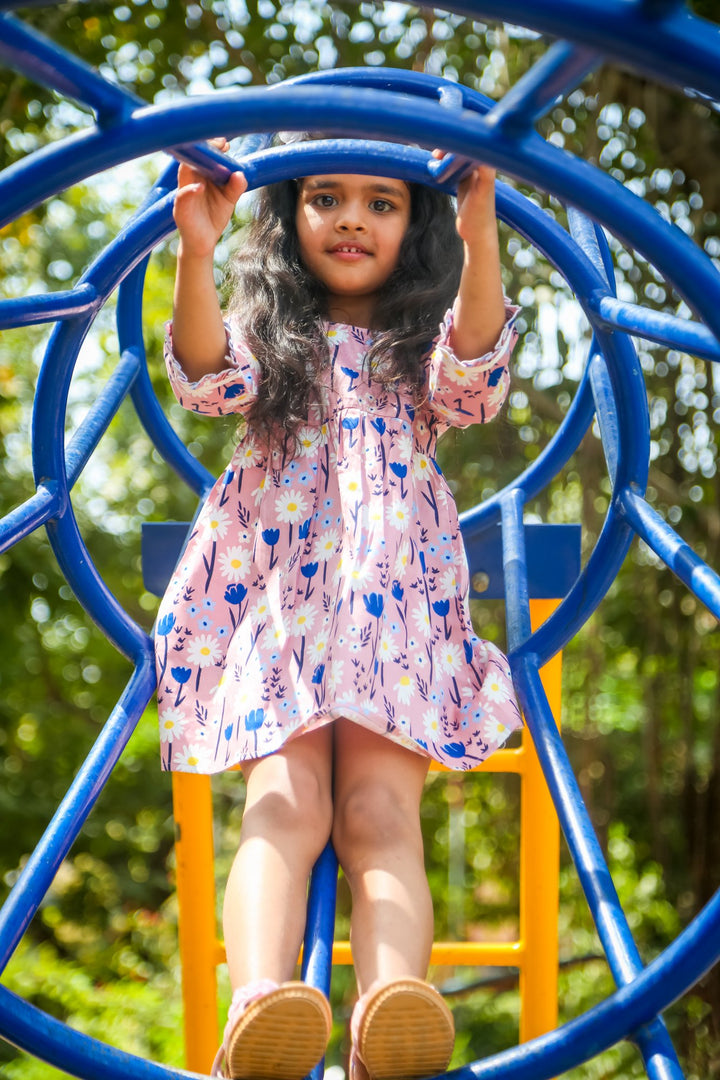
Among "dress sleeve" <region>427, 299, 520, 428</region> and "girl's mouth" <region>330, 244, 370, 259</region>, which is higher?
"girl's mouth" <region>330, 244, 370, 259</region>

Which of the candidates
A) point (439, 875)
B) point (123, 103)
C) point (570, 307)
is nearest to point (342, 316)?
point (123, 103)

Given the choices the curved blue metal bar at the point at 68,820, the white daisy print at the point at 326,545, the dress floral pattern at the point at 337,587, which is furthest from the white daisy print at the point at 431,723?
the curved blue metal bar at the point at 68,820

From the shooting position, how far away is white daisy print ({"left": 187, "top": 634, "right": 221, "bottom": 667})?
50.4 inches

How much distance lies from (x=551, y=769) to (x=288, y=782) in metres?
0.28

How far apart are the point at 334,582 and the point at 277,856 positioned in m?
0.33

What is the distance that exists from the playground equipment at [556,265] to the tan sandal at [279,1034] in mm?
76

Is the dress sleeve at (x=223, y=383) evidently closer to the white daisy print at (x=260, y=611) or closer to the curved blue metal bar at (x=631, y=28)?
the white daisy print at (x=260, y=611)

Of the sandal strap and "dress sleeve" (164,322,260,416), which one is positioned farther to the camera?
"dress sleeve" (164,322,260,416)

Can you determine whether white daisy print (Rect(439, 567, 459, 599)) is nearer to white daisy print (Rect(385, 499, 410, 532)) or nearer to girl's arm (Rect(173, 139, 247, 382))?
white daisy print (Rect(385, 499, 410, 532))

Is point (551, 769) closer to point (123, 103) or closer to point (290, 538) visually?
point (290, 538)

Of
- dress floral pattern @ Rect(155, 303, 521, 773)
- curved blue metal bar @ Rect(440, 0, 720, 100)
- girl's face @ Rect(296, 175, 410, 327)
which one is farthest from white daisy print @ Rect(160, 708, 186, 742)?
curved blue metal bar @ Rect(440, 0, 720, 100)

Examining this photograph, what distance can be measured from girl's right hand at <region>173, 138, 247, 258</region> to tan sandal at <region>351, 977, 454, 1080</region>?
71cm

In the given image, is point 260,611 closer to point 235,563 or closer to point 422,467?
point 235,563

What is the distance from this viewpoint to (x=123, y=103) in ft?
2.25
